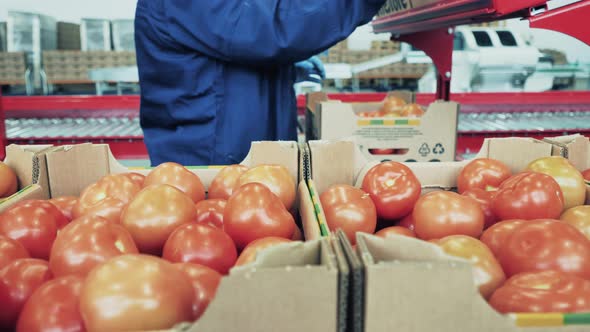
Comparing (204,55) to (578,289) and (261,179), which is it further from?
(578,289)

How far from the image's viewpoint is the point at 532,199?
3.89ft

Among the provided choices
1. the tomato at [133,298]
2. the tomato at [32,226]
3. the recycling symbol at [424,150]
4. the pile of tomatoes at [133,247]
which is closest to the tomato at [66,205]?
the pile of tomatoes at [133,247]

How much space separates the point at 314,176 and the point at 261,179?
26cm

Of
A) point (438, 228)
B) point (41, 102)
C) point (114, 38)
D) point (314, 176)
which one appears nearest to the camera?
point (438, 228)

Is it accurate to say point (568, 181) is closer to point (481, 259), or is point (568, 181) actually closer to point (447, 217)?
point (447, 217)

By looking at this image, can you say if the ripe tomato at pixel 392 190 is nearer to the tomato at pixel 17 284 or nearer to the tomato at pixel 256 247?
the tomato at pixel 256 247

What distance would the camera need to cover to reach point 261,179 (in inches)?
50.9

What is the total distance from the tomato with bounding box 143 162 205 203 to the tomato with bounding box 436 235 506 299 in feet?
2.27

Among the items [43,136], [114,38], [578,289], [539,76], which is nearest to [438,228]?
[578,289]

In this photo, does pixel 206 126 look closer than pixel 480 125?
Yes

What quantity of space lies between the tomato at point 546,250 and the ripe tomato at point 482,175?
464 millimetres

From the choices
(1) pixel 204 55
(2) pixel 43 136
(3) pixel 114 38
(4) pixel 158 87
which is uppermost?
(3) pixel 114 38

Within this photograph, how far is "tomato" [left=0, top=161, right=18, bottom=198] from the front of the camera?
1.48 metres

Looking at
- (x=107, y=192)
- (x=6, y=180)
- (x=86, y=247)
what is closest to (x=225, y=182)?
(x=107, y=192)
